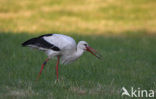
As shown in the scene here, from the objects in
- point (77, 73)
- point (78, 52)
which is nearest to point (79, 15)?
point (77, 73)

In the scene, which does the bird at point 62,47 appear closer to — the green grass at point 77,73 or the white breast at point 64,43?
the white breast at point 64,43

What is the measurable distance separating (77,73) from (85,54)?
319 centimetres

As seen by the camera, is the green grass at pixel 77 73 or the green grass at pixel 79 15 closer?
the green grass at pixel 77 73

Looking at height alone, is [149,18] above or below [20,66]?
above

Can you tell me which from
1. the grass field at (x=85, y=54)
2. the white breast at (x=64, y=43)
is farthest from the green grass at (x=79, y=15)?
the white breast at (x=64, y=43)

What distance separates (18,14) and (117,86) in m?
14.9

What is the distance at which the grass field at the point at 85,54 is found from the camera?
7.91 m

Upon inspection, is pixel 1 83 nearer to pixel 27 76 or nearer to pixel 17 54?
pixel 27 76

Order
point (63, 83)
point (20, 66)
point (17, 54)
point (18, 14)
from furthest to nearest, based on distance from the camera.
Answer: point (18, 14) < point (17, 54) < point (20, 66) < point (63, 83)

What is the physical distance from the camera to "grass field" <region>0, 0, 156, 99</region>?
25.9ft

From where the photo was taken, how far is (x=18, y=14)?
22281 mm

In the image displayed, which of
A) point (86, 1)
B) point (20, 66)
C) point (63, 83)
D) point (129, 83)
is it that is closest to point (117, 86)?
point (129, 83)

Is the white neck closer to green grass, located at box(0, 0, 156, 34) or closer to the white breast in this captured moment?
the white breast

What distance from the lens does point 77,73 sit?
9.41 m
